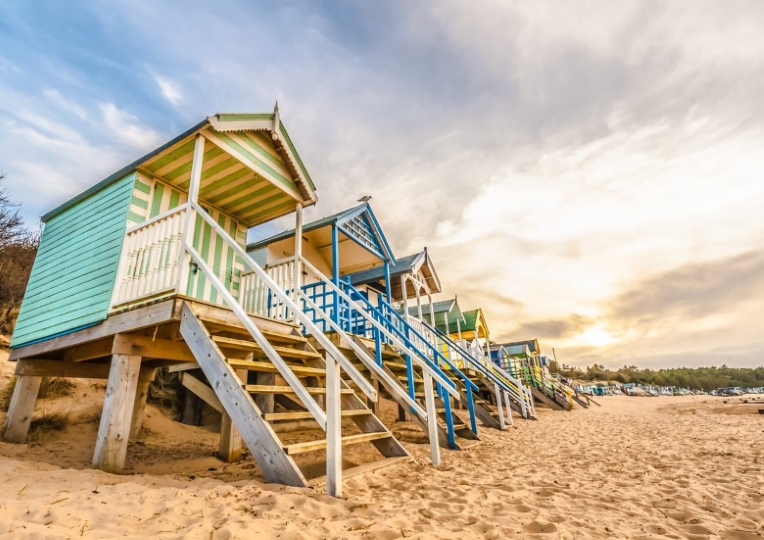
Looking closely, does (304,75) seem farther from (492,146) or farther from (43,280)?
(43,280)

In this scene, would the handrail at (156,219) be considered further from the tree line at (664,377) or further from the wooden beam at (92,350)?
the tree line at (664,377)

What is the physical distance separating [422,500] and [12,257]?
17137mm

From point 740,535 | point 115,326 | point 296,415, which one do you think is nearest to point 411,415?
point 296,415

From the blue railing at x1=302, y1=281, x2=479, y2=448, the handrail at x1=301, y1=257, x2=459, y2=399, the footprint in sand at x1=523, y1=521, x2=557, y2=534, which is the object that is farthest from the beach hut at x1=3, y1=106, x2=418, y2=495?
the footprint in sand at x1=523, y1=521, x2=557, y2=534

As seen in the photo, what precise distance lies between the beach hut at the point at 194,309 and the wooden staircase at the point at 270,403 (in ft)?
0.05

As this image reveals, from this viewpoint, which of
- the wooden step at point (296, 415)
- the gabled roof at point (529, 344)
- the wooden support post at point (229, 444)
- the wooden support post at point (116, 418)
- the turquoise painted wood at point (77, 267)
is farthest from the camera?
the gabled roof at point (529, 344)

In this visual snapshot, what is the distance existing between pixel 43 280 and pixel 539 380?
1831cm

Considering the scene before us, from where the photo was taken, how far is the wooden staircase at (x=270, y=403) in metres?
2.96

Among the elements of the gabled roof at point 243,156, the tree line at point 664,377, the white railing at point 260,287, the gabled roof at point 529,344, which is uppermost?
the gabled roof at point 243,156

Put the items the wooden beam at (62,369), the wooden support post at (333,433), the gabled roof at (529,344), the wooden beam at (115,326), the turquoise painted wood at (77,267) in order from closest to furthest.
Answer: the wooden support post at (333,433) < the wooden beam at (115,326) < the turquoise painted wood at (77,267) < the wooden beam at (62,369) < the gabled roof at (529,344)

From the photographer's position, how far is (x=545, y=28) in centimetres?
754

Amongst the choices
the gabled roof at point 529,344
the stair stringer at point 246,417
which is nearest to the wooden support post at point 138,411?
the stair stringer at point 246,417

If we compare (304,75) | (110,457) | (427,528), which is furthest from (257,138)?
(427,528)

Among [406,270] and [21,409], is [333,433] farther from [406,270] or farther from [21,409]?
[406,270]
